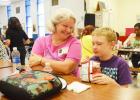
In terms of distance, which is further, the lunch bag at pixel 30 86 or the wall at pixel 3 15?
the wall at pixel 3 15

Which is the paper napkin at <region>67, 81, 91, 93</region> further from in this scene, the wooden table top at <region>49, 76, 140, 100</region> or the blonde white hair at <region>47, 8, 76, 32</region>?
the blonde white hair at <region>47, 8, 76, 32</region>

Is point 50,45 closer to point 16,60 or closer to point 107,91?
point 16,60

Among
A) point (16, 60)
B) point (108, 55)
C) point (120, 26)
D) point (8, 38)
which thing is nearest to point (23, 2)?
point (120, 26)

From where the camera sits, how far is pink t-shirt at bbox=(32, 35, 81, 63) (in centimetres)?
186

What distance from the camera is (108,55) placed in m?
1.66

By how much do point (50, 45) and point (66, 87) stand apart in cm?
83

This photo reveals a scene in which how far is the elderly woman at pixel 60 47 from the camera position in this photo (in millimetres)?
1815

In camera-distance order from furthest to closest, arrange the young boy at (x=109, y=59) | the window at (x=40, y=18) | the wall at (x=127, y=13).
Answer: the window at (x=40, y=18) → the wall at (x=127, y=13) → the young boy at (x=109, y=59)

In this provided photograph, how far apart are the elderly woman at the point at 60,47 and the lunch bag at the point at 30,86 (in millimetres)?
601

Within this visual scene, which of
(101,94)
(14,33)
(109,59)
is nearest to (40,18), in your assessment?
(14,33)

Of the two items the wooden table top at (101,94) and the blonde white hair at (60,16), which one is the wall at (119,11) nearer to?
the blonde white hair at (60,16)

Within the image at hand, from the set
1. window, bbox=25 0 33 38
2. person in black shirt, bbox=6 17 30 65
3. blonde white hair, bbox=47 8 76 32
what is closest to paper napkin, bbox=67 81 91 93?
blonde white hair, bbox=47 8 76 32

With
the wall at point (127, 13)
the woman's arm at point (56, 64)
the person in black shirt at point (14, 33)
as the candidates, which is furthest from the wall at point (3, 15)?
the woman's arm at point (56, 64)

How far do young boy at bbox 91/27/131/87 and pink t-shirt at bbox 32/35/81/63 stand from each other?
0.23 meters
